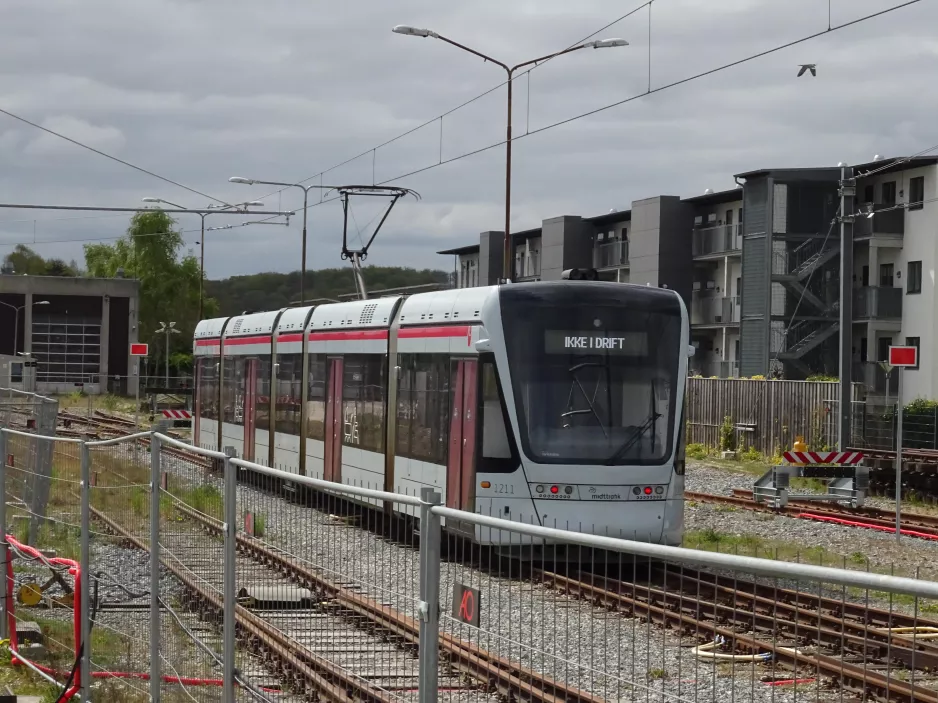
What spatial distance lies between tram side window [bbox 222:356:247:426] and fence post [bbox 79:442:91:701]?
709 inches

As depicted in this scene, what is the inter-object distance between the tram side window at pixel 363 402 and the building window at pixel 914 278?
3932cm

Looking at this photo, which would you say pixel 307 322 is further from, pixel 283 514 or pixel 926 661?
pixel 926 661

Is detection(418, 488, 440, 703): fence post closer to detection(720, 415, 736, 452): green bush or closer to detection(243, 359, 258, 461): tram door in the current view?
detection(243, 359, 258, 461): tram door

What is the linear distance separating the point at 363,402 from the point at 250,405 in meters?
7.54

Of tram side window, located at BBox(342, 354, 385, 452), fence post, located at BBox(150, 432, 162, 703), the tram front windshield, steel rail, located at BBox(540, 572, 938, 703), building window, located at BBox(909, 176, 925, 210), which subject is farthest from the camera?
building window, located at BBox(909, 176, 925, 210)

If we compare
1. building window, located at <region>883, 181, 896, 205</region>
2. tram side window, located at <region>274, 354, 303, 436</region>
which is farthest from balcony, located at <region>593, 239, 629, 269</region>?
tram side window, located at <region>274, 354, 303, 436</region>

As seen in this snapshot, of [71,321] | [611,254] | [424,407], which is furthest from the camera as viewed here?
[71,321]

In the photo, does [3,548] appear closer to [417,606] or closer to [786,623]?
[417,606]

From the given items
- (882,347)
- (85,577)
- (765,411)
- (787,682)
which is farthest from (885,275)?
(787,682)

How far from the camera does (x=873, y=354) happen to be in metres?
55.2

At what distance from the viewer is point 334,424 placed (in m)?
21.0

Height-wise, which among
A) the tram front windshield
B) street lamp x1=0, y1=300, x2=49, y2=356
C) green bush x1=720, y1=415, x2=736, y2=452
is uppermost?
street lamp x1=0, y1=300, x2=49, y2=356

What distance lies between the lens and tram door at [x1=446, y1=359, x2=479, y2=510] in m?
15.5

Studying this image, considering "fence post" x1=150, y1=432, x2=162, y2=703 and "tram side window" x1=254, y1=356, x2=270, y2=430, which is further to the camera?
"tram side window" x1=254, y1=356, x2=270, y2=430
